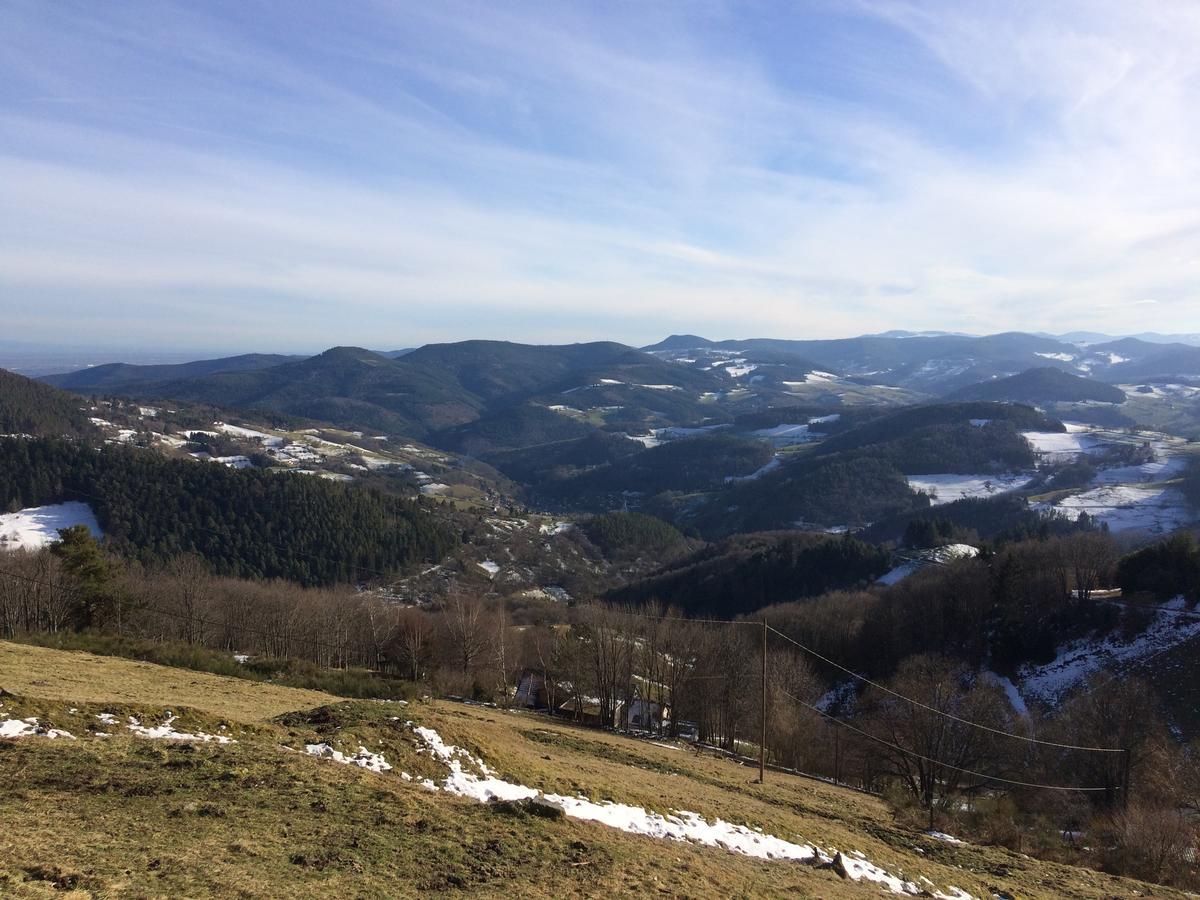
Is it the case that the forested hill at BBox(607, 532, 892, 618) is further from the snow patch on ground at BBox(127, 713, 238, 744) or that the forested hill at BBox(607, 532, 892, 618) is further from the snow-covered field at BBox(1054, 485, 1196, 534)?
the snow patch on ground at BBox(127, 713, 238, 744)

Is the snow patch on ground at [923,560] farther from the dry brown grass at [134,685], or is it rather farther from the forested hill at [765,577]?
the dry brown grass at [134,685]

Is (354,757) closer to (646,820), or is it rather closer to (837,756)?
(646,820)

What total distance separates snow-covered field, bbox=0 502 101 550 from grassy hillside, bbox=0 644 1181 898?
157 m

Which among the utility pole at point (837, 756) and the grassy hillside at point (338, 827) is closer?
the grassy hillside at point (338, 827)

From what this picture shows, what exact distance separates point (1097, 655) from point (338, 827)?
89363mm

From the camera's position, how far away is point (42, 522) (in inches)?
6152

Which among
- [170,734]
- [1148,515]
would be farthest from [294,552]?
[1148,515]

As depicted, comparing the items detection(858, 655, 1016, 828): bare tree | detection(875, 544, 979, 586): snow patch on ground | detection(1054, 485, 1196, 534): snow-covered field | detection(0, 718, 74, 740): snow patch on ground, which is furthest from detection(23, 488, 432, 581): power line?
detection(1054, 485, 1196, 534): snow-covered field

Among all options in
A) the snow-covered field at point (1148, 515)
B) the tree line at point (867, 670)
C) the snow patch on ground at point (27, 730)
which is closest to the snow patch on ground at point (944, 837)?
the tree line at point (867, 670)

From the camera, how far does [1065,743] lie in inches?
1980

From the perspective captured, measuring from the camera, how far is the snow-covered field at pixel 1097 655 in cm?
6981

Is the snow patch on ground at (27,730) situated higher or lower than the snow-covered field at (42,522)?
higher

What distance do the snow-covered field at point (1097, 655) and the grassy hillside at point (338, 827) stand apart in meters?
58.0

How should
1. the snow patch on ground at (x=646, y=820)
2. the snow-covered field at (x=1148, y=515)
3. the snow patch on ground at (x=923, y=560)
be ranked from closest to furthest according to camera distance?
1. the snow patch on ground at (x=646, y=820)
2. the snow patch on ground at (x=923, y=560)
3. the snow-covered field at (x=1148, y=515)
